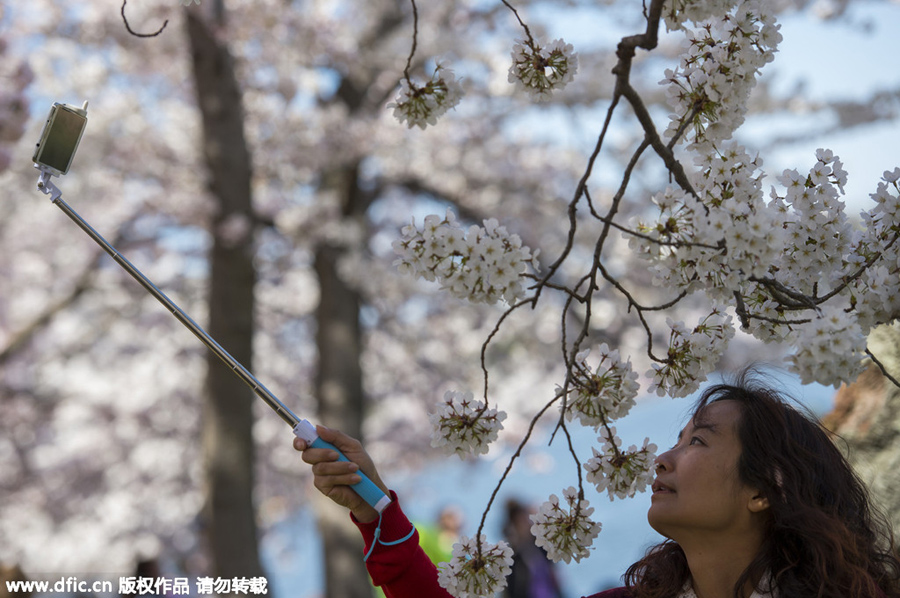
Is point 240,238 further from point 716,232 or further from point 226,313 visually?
point 716,232

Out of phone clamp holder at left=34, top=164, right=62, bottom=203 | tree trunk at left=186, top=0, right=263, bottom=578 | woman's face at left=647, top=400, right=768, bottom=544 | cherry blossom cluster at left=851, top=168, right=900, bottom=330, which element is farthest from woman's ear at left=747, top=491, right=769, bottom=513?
tree trunk at left=186, top=0, right=263, bottom=578

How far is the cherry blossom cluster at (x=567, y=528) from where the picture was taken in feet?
4.54

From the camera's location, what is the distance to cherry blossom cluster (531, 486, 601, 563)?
1384mm

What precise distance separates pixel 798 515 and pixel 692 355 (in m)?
0.38

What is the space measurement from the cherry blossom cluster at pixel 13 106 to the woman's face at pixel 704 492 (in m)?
2.78

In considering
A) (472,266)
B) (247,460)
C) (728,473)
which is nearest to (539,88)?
(472,266)

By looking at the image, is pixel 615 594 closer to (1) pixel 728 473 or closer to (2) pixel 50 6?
(1) pixel 728 473

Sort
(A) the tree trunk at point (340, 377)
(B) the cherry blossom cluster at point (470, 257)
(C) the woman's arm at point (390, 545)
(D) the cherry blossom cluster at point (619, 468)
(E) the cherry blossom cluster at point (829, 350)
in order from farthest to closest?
(A) the tree trunk at point (340, 377) → (C) the woman's arm at point (390, 545) → (D) the cherry blossom cluster at point (619, 468) → (B) the cherry blossom cluster at point (470, 257) → (E) the cherry blossom cluster at point (829, 350)

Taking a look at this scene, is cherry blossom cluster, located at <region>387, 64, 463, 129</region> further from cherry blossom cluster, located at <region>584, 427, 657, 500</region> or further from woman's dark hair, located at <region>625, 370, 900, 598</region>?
woman's dark hair, located at <region>625, 370, 900, 598</region>

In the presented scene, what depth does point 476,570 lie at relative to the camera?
138cm

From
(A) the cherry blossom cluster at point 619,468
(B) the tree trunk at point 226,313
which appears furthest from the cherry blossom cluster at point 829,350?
(B) the tree trunk at point 226,313

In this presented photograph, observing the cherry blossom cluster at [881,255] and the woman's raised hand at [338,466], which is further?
the woman's raised hand at [338,466]

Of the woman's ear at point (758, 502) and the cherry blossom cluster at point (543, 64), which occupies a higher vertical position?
the cherry blossom cluster at point (543, 64)

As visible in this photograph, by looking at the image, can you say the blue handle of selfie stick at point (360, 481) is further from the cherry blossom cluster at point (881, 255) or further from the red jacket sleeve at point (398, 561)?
the cherry blossom cluster at point (881, 255)
